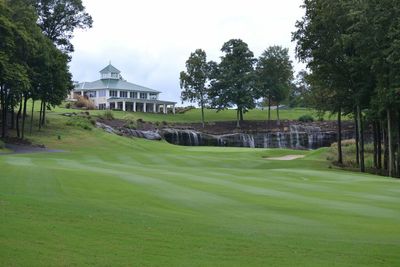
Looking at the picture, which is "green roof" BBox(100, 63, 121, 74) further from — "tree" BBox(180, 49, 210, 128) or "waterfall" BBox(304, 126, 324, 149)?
"waterfall" BBox(304, 126, 324, 149)

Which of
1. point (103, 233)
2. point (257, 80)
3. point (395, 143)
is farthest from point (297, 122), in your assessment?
point (103, 233)

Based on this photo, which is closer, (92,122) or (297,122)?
(92,122)

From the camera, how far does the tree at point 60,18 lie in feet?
234

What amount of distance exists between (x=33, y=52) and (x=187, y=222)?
46.0 meters

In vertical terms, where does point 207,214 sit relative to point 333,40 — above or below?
below

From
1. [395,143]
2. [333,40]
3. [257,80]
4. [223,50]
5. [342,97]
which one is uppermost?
[223,50]

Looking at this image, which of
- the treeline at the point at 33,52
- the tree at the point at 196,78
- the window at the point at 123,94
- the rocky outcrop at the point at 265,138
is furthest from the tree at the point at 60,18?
the window at the point at 123,94

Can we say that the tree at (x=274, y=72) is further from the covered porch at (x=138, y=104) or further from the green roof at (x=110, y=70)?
the green roof at (x=110, y=70)

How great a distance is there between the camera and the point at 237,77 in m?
104

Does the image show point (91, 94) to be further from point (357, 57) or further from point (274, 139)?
point (357, 57)

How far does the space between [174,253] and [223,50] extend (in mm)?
100034

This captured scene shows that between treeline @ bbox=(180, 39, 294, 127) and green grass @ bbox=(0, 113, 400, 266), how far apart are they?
82.1m

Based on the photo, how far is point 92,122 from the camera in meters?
75.6

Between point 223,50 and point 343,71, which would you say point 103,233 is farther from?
point 223,50
